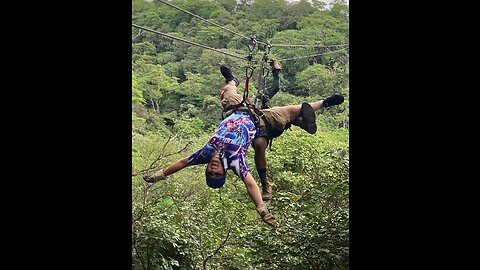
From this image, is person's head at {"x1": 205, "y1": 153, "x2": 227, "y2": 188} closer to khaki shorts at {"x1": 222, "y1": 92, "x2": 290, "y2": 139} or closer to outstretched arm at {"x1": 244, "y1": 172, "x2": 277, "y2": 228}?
outstretched arm at {"x1": 244, "y1": 172, "x2": 277, "y2": 228}

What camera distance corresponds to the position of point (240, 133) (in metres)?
4.61

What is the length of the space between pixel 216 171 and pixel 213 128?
33cm

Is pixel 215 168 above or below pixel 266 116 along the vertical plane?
below

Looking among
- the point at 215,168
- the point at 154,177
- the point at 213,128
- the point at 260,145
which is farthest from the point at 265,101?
the point at 154,177

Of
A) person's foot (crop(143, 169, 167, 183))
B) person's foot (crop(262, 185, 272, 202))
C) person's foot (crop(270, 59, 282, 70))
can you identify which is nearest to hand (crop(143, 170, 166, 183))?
person's foot (crop(143, 169, 167, 183))

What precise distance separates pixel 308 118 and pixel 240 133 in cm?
54

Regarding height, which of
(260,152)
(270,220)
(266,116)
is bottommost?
(270,220)

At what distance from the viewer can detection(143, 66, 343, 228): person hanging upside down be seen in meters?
4.58

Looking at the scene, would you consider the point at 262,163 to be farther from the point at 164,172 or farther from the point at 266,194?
the point at 164,172

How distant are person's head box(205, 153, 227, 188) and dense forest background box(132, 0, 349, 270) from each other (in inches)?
2.0
